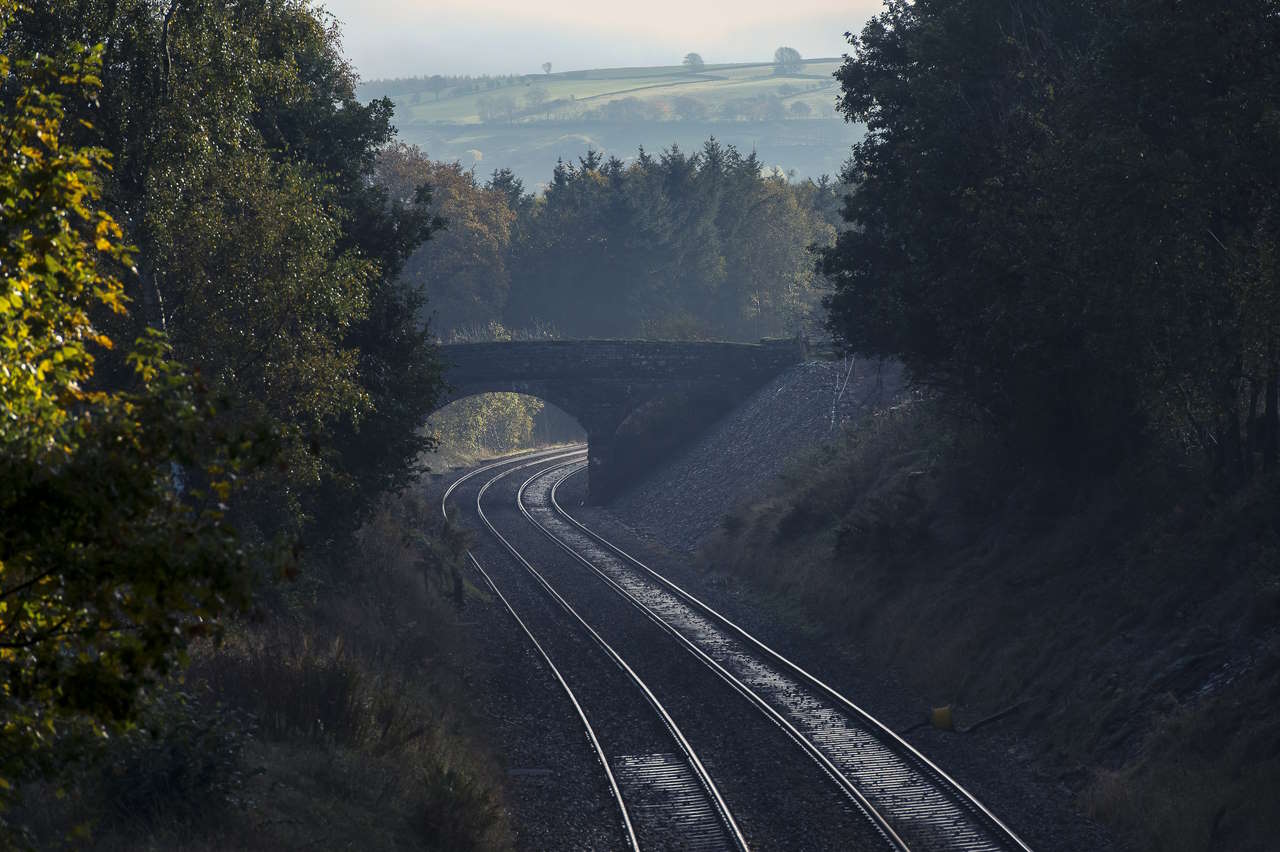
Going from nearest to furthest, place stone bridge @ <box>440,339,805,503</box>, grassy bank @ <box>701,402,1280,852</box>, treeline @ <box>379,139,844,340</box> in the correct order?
grassy bank @ <box>701,402,1280,852</box>, stone bridge @ <box>440,339,805,503</box>, treeline @ <box>379,139,844,340</box>

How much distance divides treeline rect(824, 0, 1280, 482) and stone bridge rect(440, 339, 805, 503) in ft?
94.8

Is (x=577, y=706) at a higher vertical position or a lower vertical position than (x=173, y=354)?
lower

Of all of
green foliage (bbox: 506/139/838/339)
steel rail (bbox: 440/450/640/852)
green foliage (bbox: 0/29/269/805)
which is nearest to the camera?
green foliage (bbox: 0/29/269/805)

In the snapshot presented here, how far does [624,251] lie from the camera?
309 feet

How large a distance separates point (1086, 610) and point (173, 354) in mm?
15582

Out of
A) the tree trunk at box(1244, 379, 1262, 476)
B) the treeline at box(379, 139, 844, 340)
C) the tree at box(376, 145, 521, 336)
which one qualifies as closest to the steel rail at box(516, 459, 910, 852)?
the tree trunk at box(1244, 379, 1262, 476)

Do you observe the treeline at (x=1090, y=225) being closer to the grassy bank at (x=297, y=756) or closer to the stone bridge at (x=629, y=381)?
the grassy bank at (x=297, y=756)

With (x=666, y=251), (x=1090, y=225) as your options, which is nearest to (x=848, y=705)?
(x=1090, y=225)

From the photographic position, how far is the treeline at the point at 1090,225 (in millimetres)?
17188

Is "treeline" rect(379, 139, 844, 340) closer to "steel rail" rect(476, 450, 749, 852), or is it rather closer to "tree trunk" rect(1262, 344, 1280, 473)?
"steel rail" rect(476, 450, 749, 852)

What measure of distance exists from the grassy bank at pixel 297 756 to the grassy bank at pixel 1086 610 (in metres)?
8.25

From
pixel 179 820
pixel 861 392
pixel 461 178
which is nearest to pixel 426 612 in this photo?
pixel 179 820

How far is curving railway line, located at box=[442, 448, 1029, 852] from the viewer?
47.3 ft

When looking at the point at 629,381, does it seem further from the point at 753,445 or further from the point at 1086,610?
the point at 1086,610
